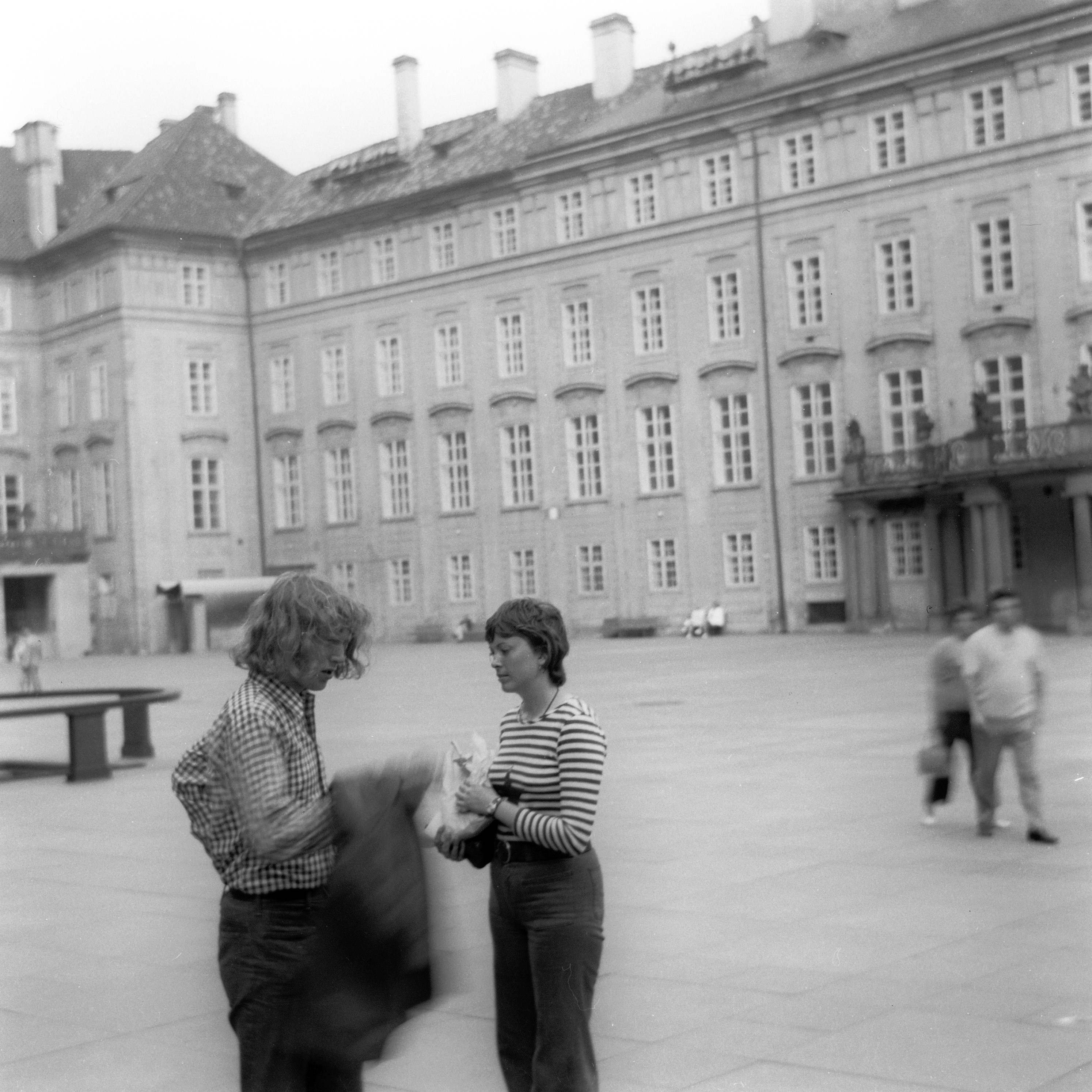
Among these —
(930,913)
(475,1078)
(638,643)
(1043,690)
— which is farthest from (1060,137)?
(475,1078)

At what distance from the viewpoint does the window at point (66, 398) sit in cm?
6694

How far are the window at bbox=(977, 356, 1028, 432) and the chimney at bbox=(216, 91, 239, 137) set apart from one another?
118 feet

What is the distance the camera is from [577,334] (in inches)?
2189

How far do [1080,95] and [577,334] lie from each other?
17155 millimetres

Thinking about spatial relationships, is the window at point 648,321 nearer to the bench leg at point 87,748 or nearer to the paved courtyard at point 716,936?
the paved courtyard at point 716,936

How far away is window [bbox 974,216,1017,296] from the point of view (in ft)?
150

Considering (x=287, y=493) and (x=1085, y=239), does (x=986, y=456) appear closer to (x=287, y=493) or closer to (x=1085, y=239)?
(x=1085, y=239)

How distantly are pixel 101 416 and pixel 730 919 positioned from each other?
5878cm

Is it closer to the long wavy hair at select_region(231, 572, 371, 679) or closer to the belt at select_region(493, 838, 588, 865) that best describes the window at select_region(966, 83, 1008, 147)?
the belt at select_region(493, 838, 588, 865)

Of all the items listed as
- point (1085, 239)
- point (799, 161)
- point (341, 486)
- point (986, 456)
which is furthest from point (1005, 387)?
point (341, 486)

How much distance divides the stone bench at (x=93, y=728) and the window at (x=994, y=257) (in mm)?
31516

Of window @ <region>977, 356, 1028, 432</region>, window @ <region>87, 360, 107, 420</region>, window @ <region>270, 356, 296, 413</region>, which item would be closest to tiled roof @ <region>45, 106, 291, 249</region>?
window @ <region>87, 360, 107, 420</region>

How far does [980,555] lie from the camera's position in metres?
44.0

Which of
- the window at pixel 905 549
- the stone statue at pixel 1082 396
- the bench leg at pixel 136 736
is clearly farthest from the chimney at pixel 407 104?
the bench leg at pixel 136 736
